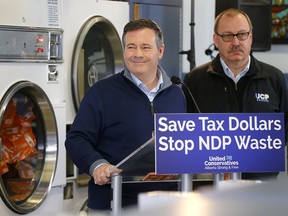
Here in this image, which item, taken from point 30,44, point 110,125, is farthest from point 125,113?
point 30,44

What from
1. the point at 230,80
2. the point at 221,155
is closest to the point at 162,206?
the point at 221,155

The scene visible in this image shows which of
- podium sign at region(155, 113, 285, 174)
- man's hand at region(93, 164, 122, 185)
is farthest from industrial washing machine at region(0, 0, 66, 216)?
podium sign at region(155, 113, 285, 174)

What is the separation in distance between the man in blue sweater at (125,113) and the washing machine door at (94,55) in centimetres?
141

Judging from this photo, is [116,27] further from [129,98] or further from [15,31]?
[129,98]

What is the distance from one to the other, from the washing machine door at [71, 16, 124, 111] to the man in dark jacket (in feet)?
3.05

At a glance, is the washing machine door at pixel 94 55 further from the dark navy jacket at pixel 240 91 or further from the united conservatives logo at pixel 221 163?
the united conservatives logo at pixel 221 163

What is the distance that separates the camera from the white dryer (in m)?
3.67

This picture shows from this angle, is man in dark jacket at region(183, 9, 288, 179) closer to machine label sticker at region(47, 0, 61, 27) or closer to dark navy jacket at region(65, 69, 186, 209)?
dark navy jacket at region(65, 69, 186, 209)

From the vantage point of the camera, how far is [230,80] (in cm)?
288

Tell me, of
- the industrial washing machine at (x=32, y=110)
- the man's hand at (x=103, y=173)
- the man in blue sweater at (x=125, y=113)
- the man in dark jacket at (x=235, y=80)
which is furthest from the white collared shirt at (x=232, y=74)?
the man's hand at (x=103, y=173)

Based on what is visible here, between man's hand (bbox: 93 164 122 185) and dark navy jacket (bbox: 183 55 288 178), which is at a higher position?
dark navy jacket (bbox: 183 55 288 178)

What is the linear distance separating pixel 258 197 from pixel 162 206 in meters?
0.08

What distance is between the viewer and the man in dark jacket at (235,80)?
2.84 metres

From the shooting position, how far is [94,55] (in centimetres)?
421
